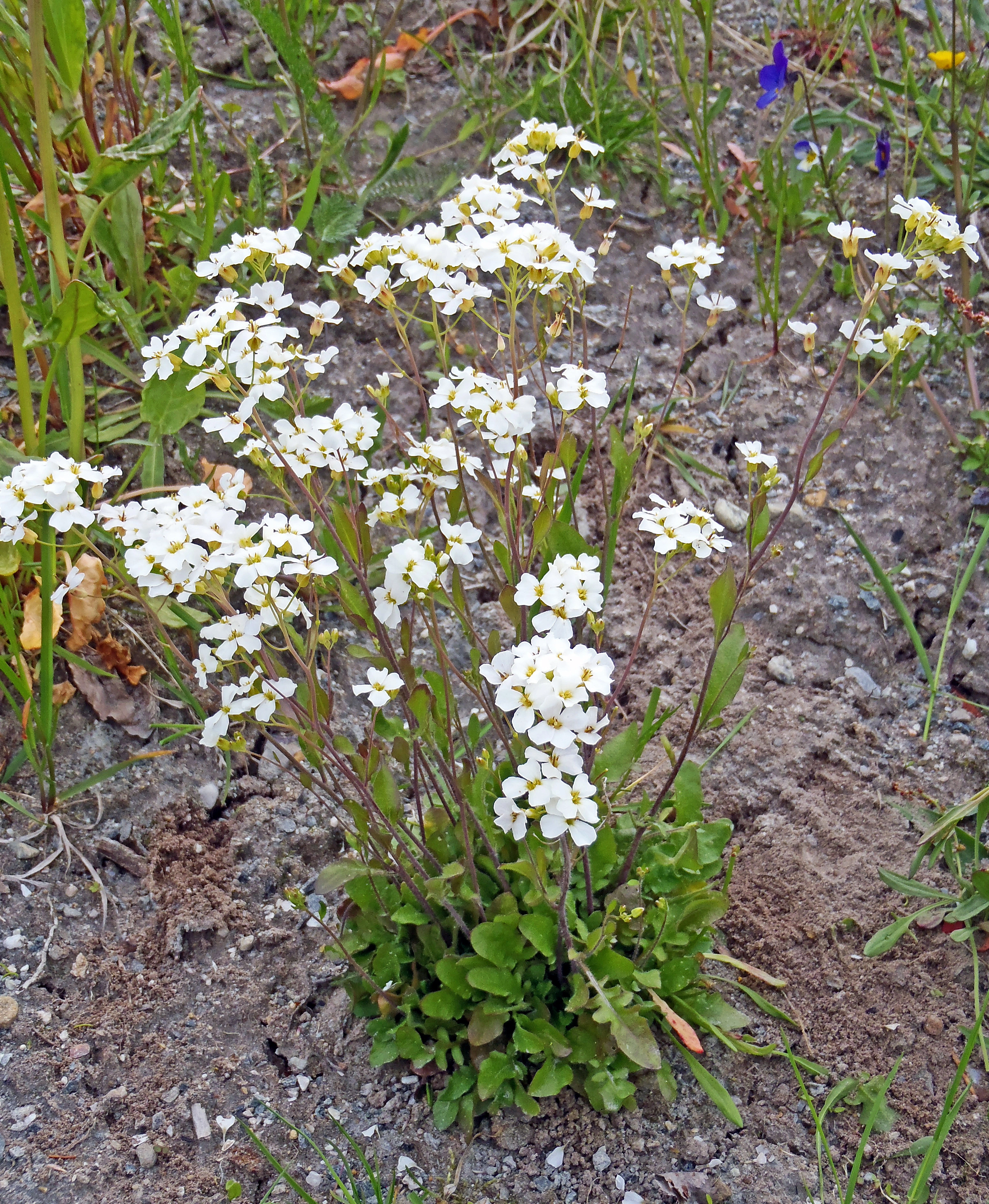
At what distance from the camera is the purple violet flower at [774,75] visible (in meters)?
3.47

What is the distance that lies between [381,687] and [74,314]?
1.01m

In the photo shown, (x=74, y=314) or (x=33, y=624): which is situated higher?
(x=74, y=314)

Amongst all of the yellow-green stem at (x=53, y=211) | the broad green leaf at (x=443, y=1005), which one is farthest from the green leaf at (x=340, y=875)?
the yellow-green stem at (x=53, y=211)

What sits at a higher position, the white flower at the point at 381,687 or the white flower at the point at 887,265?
the white flower at the point at 887,265

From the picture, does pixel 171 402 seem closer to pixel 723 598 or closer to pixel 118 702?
pixel 118 702

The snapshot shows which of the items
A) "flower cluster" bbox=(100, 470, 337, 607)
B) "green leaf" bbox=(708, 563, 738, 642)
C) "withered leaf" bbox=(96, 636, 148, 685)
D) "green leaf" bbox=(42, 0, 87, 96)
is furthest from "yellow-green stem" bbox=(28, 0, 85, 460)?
"green leaf" bbox=(708, 563, 738, 642)

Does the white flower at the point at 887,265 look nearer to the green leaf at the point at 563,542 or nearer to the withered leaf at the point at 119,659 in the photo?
the green leaf at the point at 563,542

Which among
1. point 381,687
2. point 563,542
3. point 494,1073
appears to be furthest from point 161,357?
point 494,1073

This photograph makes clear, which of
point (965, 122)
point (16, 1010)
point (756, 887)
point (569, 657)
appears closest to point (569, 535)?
point (569, 657)

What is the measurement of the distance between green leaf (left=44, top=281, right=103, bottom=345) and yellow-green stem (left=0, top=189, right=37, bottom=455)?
0.09 metres

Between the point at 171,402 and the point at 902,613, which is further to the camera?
the point at 902,613

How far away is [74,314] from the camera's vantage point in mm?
2070

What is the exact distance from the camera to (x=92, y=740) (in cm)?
256

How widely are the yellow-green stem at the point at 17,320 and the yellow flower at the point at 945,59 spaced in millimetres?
3028
